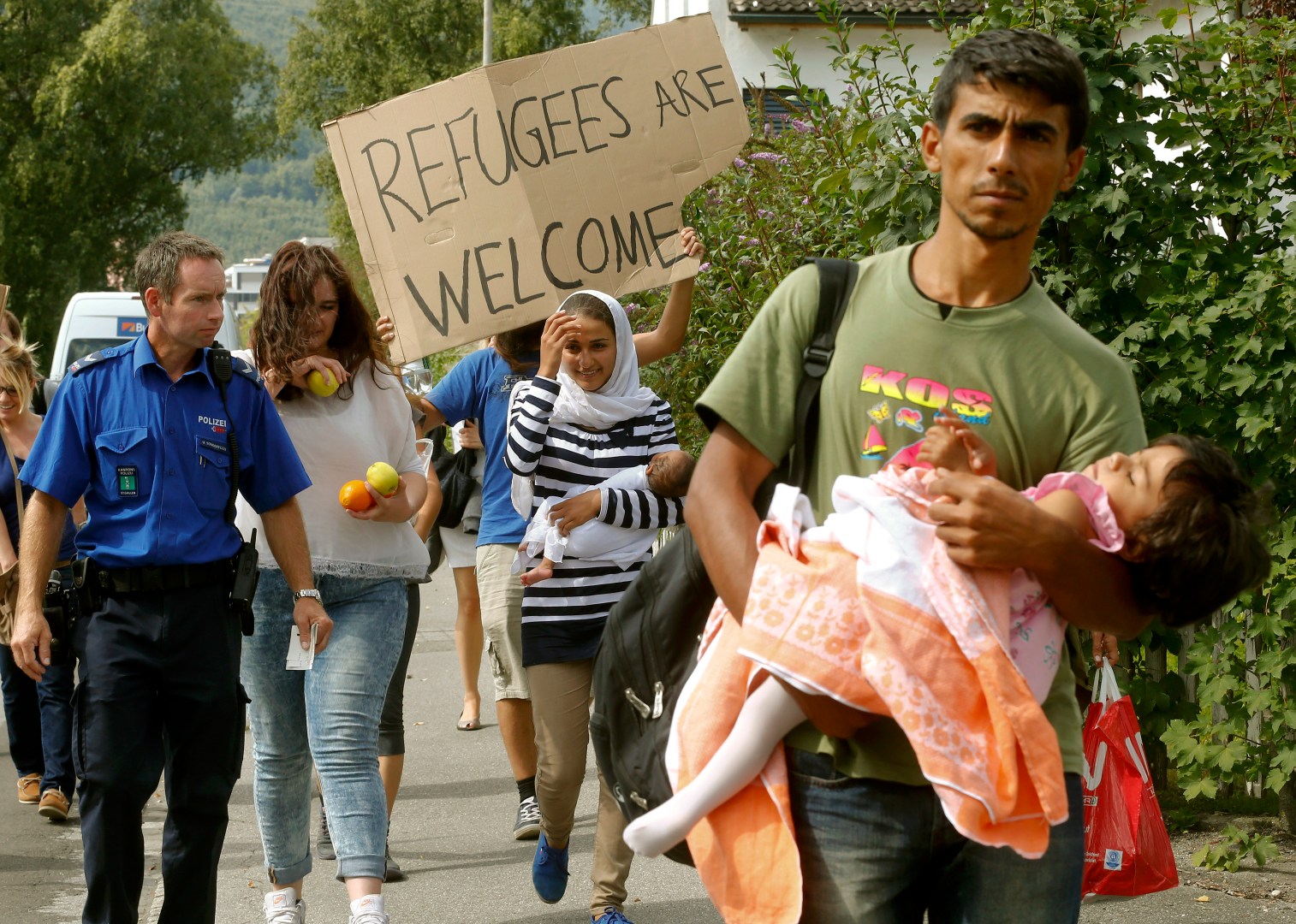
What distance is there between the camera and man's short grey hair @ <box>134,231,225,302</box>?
4.56m

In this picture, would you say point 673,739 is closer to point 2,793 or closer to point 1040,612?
point 1040,612

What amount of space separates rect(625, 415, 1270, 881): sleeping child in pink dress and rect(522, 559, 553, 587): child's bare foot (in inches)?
102

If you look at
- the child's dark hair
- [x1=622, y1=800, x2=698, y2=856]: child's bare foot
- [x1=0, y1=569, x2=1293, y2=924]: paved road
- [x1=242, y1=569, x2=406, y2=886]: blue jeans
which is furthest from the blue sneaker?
the child's dark hair

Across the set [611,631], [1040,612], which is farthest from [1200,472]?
[611,631]

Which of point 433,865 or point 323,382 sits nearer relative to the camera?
point 323,382

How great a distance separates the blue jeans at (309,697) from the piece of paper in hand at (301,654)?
6cm

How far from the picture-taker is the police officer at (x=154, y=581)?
438 centimetres

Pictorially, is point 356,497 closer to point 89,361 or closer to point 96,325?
point 89,361

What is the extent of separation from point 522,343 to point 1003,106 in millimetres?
3834

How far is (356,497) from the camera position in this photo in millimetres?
4840

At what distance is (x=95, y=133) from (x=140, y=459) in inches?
1574

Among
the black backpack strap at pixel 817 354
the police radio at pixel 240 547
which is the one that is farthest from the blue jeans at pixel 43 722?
the black backpack strap at pixel 817 354

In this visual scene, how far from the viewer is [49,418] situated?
4465 mm

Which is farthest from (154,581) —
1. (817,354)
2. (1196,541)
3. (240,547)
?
(1196,541)
